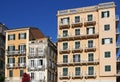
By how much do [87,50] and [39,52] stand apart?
46.6 ft

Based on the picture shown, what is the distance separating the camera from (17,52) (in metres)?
91.0

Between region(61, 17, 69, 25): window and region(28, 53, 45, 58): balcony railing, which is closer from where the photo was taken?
region(61, 17, 69, 25): window

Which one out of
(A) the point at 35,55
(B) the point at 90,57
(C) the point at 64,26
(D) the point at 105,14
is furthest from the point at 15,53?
(D) the point at 105,14

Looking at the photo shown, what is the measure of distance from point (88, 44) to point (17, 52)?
21151 mm

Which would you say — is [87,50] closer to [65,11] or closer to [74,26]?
[74,26]

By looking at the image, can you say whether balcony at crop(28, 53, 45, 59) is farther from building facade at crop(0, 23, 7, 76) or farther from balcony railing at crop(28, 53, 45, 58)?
building facade at crop(0, 23, 7, 76)

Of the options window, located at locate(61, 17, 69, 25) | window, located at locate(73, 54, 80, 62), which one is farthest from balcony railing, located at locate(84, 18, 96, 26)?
window, located at locate(73, 54, 80, 62)

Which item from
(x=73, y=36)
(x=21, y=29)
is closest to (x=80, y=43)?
(x=73, y=36)

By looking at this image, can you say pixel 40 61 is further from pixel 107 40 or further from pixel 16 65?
pixel 107 40

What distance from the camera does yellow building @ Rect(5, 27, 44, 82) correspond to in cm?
8988

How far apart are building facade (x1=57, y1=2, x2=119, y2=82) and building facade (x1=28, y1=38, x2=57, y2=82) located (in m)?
4.17

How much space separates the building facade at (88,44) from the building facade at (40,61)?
164 inches

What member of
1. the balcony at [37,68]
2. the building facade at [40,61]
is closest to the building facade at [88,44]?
the building facade at [40,61]

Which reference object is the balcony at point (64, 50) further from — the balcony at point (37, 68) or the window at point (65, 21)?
the window at point (65, 21)
